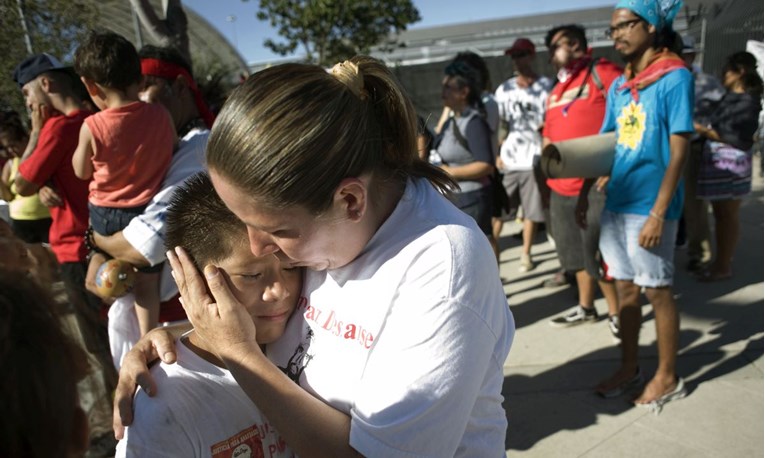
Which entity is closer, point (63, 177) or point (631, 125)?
point (631, 125)

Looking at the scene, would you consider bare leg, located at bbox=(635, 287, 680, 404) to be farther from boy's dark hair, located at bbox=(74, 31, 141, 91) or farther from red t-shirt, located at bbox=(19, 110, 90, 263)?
red t-shirt, located at bbox=(19, 110, 90, 263)

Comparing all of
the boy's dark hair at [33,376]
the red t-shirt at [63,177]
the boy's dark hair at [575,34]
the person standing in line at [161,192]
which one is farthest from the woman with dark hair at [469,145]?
the boy's dark hair at [33,376]

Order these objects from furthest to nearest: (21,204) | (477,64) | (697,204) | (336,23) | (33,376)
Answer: (336,23) < (697,204) < (477,64) < (21,204) < (33,376)

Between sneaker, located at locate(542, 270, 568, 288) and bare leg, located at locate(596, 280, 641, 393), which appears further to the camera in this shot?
sneaker, located at locate(542, 270, 568, 288)

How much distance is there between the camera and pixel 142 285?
8.25 feet

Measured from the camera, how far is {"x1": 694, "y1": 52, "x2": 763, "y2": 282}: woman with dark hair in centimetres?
484

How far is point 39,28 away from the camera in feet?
11.0

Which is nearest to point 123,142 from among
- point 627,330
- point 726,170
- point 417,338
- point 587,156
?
point 417,338

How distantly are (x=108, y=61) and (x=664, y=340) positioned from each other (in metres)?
2.89

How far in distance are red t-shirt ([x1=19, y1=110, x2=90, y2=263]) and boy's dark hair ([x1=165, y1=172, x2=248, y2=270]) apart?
6.04ft

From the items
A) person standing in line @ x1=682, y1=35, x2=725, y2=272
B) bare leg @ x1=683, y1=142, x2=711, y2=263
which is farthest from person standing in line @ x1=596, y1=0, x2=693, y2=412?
bare leg @ x1=683, y1=142, x2=711, y2=263

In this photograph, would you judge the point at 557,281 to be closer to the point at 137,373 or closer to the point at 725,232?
the point at 725,232

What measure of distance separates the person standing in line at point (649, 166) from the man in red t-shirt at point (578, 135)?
494 millimetres

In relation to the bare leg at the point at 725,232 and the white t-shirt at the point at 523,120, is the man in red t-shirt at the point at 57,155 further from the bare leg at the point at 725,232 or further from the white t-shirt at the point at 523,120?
the bare leg at the point at 725,232
